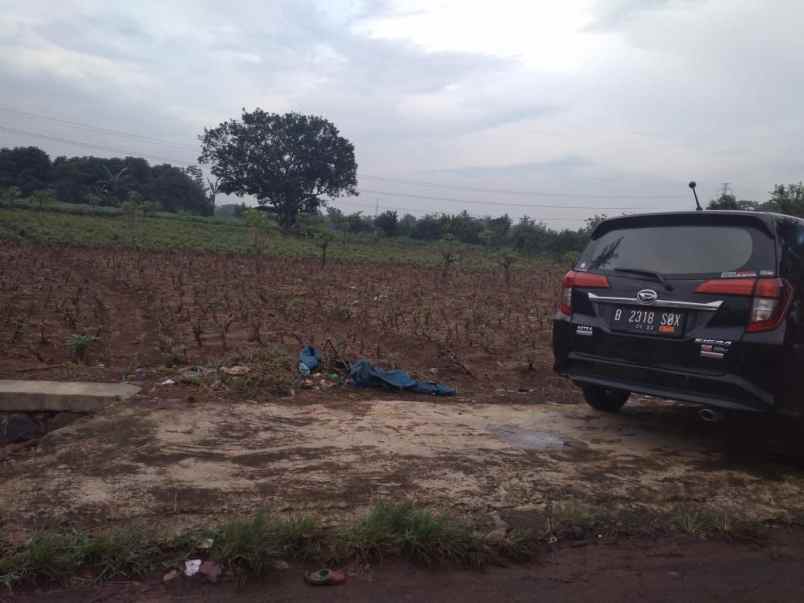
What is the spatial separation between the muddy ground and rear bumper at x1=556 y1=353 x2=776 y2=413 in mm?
476

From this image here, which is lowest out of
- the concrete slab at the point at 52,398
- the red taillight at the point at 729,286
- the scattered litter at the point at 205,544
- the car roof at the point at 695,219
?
the concrete slab at the point at 52,398

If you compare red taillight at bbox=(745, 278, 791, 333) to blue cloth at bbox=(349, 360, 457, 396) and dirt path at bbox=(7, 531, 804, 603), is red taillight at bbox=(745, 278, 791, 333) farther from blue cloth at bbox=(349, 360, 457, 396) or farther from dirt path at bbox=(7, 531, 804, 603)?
blue cloth at bbox=(349, 360, 457, 396)

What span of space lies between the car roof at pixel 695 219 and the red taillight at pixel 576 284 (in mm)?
405

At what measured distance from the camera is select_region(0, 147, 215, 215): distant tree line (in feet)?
185

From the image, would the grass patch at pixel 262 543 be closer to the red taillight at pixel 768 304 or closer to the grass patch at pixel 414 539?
the grass patch at pixel 414 539

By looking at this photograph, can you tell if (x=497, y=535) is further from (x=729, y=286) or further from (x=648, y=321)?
(x=729, y=286)

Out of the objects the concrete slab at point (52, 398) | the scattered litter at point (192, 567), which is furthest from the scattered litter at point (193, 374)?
the scattered litter at point (192, 567)

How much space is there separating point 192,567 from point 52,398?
2.88 meters

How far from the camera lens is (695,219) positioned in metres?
4.48

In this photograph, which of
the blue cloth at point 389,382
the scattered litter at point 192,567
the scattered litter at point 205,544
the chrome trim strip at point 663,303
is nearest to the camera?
the scattered litter at point 192,567

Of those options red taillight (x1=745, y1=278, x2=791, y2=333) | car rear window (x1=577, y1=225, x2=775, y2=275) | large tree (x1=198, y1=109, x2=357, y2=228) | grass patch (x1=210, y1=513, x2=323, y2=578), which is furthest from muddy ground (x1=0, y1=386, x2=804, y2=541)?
large tree (x1=198, y1=109, x2=357, y2=228)

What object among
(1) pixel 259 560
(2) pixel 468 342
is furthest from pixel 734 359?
(2) pixel 468 342

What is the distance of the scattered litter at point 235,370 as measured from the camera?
18.7 feet

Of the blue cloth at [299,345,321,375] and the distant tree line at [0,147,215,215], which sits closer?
the blue cloth at [299,345,321,375]
